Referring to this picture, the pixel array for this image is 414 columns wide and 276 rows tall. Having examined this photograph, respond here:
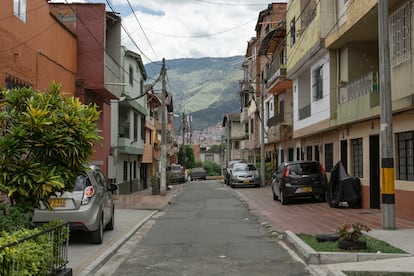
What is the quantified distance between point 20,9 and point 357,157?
38.8 feet

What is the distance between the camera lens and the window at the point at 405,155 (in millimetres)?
13570

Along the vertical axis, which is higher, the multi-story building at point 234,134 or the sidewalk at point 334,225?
the multi-story building at point 234,134

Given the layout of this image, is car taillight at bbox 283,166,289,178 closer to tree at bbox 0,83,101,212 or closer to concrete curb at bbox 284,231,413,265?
concrete curb at bbox 284,231,413,265

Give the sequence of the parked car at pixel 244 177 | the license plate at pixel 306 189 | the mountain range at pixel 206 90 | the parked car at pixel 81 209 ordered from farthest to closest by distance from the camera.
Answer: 1. the mountain range at pixel 206 90
2. the parked car at pixel 244 177
3. the license plate at pixel 306 189
4. the parked car at pixel 81 209

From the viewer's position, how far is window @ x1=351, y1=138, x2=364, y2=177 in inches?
717

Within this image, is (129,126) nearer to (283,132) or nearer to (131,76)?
(131,76)

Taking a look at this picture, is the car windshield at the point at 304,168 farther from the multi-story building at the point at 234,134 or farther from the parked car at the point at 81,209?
the multi-story building at the point at 234,134

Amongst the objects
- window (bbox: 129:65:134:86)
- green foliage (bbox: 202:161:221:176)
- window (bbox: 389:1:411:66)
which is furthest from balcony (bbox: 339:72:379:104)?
green foliage (bbox: 202:161:221:176)

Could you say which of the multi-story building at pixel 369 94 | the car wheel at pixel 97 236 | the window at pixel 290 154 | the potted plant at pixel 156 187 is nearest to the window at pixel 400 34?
the multi-story building at pixel 369 94

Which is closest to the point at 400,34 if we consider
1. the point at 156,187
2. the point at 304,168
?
the point at 304,168

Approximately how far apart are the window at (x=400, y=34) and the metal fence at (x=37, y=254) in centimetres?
967

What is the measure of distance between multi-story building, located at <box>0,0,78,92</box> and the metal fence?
23.5 feet

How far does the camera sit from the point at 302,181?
20.2 m

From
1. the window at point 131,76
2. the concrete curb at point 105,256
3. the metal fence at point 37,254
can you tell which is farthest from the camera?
the window at point 131,76
